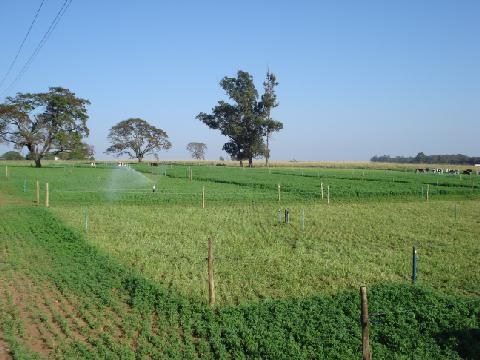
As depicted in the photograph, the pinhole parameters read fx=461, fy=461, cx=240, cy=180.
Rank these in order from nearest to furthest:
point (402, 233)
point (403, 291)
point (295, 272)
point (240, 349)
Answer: point (240, 349) < point (403, 291) < point (295, 272) < point (402, 233)

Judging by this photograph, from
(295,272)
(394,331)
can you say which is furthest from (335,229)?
(394,331)

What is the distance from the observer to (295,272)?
1588cm

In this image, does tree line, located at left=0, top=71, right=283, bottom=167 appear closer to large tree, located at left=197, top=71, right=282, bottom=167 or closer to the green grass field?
large tree, located at left=197, top=71, right=282, bottom=167

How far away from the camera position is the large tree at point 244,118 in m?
105

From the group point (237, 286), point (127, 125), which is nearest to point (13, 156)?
point (127, 125)

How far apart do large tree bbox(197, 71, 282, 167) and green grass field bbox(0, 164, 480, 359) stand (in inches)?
3013

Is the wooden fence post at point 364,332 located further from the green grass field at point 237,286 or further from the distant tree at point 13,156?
the distant tree at point 13,156

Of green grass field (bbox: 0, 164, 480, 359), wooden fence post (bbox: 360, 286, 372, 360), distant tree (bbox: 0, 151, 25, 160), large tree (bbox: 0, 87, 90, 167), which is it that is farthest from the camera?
distant tree (bbox: 0, 151, 25, 160)

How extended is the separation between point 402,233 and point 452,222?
5851mm

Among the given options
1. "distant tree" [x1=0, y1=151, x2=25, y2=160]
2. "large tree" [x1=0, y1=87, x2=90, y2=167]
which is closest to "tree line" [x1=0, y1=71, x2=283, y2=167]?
"large tree" [x1=0, y1=87, x2=90, y2=167]

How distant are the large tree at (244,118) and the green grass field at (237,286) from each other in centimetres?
7652

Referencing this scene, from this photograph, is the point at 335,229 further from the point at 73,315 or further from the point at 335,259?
the point at 73,315

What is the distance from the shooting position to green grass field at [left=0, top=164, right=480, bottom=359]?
10.5 metres

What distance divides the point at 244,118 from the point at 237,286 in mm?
93443
